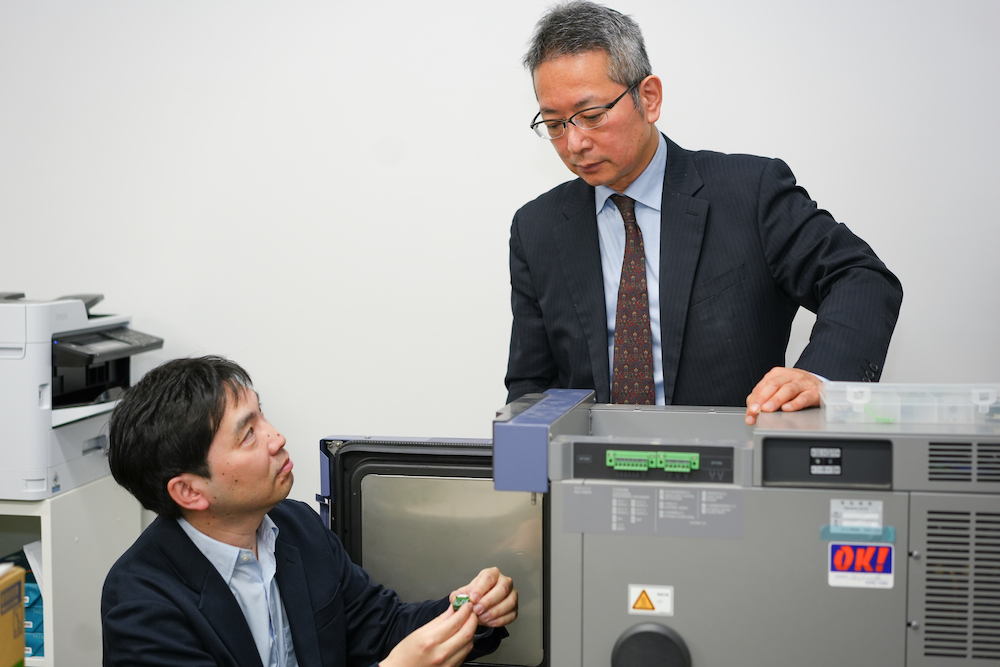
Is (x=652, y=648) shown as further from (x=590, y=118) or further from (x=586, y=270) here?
(x=590, y=118)

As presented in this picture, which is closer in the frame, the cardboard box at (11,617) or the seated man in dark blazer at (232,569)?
the cardboard box at (11,617)

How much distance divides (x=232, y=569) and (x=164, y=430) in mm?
249

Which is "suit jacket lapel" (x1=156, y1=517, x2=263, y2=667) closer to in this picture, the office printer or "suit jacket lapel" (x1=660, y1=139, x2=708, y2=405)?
"suit jacket lapel" (x1=660, y1=139, x2=708, y2=405)

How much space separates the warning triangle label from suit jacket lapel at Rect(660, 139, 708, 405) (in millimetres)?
684

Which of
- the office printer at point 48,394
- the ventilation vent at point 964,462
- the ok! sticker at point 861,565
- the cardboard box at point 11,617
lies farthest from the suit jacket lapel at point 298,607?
the office printer at point 48,394

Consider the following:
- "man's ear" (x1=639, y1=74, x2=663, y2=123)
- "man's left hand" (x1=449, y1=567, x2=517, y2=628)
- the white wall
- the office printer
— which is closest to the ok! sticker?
"man's left hand" (x1=449, y1=567, x2=517, y2=628)

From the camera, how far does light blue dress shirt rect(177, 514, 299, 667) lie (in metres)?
1.39

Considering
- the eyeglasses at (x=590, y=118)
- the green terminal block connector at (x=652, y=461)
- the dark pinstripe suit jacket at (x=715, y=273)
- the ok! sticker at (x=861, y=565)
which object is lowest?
the ok! sticker at (x=861, y=565)

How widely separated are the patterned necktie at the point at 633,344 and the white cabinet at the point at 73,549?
174 cm

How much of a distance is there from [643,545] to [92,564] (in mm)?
2186

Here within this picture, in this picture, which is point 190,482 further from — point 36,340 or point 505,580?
point 36,340

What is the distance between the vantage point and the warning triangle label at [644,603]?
0.95 metres

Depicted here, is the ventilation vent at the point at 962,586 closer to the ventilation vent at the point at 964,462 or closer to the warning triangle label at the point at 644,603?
the ventilation vent at the point at 964,462

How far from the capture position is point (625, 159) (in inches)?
62.7
